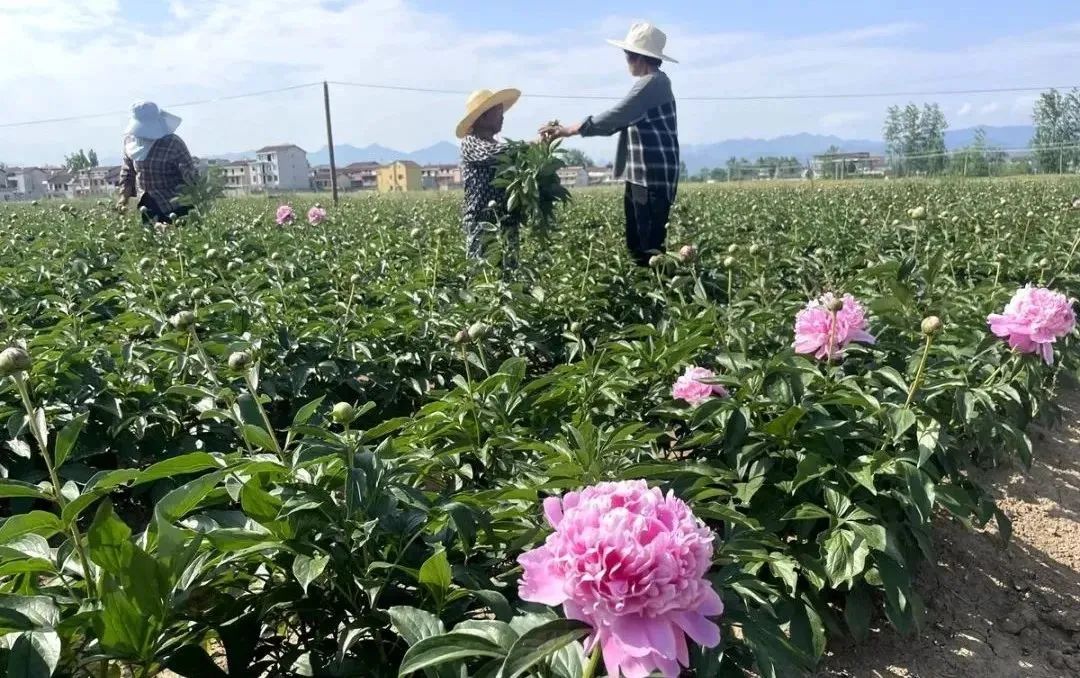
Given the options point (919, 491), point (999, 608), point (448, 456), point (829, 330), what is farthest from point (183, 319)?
point (999, 608)

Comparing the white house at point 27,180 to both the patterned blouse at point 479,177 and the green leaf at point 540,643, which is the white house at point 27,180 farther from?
the green leaf at point 540,643

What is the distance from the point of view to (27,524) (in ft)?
4.15

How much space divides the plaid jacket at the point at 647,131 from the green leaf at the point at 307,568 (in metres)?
Answer: 4.12

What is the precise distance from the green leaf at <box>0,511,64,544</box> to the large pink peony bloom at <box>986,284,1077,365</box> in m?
2.30

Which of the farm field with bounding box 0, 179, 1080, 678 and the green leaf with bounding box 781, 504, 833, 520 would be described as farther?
the green leaf with bounding box 781, 504, 833, 520

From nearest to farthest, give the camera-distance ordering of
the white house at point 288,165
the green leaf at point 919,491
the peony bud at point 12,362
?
1. the peony bud at point 12,362
2. the green leaf at point 919,491
3. the white house at point 288,165

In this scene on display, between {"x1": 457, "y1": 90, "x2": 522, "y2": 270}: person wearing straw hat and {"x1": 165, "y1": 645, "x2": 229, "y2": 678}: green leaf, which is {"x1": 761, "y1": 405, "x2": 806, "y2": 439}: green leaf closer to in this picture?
{"x1": 165, "y1": 645, "x2": 229, "y2": 678}: green leaf

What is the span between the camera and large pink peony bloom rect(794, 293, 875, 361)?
7.70 ft

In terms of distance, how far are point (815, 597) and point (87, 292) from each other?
3.94 meters

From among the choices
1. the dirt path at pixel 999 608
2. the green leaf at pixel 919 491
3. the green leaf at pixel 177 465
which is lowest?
the dirt path at pixel 999 608

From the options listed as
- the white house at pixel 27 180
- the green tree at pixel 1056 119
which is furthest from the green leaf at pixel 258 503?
the white house at pixel 27 180

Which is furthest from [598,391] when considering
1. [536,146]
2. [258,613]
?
[536,146]

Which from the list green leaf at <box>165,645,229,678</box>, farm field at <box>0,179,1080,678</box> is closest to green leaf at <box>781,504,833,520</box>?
farm field at <box>0,179,1080,678</box>

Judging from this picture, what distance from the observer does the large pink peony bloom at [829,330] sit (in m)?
2.35
